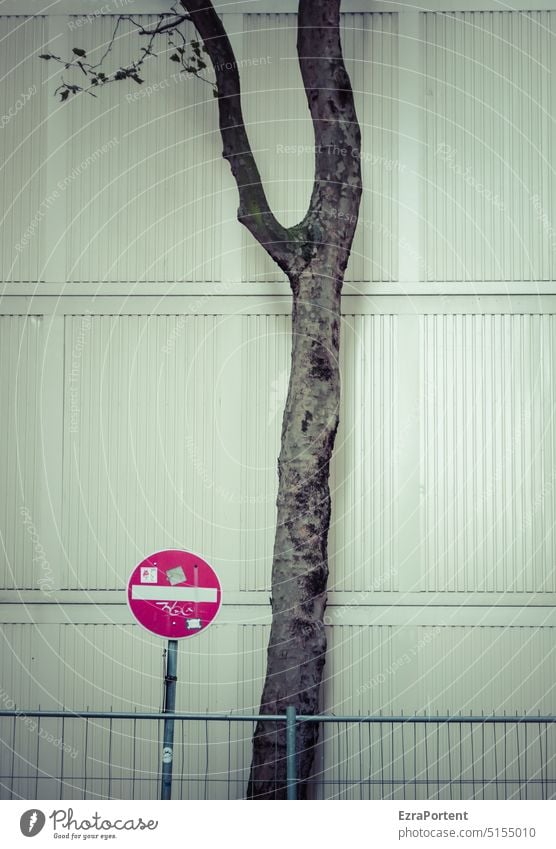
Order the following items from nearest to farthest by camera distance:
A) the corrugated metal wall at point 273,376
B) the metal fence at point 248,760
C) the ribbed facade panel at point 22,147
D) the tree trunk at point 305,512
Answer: the tree trunk at point 305,512 < the metal fence at point 248,760 < the corrugated metal wall at point 273,376 < the ribbed facade panel at point 22,147

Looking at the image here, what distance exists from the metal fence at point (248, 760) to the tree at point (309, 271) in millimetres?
761

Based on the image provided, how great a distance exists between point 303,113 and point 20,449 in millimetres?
4028

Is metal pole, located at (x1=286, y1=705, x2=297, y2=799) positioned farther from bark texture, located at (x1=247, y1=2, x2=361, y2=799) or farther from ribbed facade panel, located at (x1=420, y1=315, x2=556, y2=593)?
ribbed facade panel, located at (x1=420, y1=315, x2=556, y2=593)

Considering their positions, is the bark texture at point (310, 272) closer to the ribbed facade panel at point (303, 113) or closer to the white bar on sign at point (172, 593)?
the ribbed facade panel at point (303, 113)

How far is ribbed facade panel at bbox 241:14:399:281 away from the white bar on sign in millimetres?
3468

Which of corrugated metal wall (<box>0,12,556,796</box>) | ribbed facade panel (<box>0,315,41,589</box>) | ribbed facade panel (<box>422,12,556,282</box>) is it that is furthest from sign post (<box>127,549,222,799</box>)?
ribbed facade panel (<box>422,12,556,282</box>)

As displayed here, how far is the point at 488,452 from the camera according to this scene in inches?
362

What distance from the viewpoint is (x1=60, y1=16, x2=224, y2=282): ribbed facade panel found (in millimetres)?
9305

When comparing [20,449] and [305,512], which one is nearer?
[305,512]

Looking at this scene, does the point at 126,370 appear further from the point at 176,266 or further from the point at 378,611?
the point at 378,611

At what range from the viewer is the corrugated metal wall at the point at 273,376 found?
911 cm

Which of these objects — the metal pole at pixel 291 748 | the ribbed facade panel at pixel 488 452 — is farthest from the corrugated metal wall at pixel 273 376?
the metal pole at pixel 291 748

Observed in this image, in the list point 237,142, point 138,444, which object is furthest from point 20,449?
point 237,142

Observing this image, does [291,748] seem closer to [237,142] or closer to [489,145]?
[237,142]
